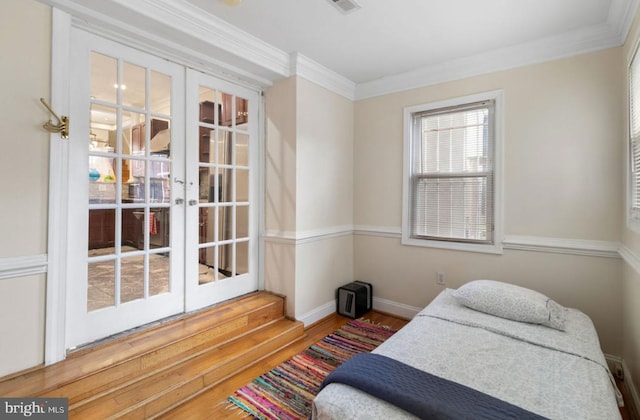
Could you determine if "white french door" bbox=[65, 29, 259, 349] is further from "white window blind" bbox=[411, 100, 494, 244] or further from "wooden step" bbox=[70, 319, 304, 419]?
"white window blind" bbox=[411, 100, 494, 244]

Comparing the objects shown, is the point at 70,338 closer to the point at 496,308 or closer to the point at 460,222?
the point at 496,308

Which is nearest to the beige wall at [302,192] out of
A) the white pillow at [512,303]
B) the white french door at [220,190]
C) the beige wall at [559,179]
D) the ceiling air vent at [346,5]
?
the white french door at [220,190]

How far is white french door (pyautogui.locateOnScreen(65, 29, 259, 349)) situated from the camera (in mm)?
1956

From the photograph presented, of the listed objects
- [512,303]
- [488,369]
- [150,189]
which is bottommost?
[488,369]

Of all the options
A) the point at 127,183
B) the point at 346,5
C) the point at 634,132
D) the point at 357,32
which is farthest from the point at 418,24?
the point at 127,183

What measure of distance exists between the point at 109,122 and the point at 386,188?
2.52 metres

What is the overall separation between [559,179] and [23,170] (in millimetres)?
3606

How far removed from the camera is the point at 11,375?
1.63 metres

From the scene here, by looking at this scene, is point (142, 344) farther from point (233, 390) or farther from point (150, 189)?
point (150, 189)

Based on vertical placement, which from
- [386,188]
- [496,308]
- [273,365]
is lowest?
[273,365]

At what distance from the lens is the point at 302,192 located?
2934 mm

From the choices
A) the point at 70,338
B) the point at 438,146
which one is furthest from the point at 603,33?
the point at 70,338

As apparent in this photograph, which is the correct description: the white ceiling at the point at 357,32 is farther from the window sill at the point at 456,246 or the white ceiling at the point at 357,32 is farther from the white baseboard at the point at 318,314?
the white baseboard at the point at 318,314

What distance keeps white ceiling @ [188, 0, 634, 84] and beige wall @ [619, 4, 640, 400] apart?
249mm
